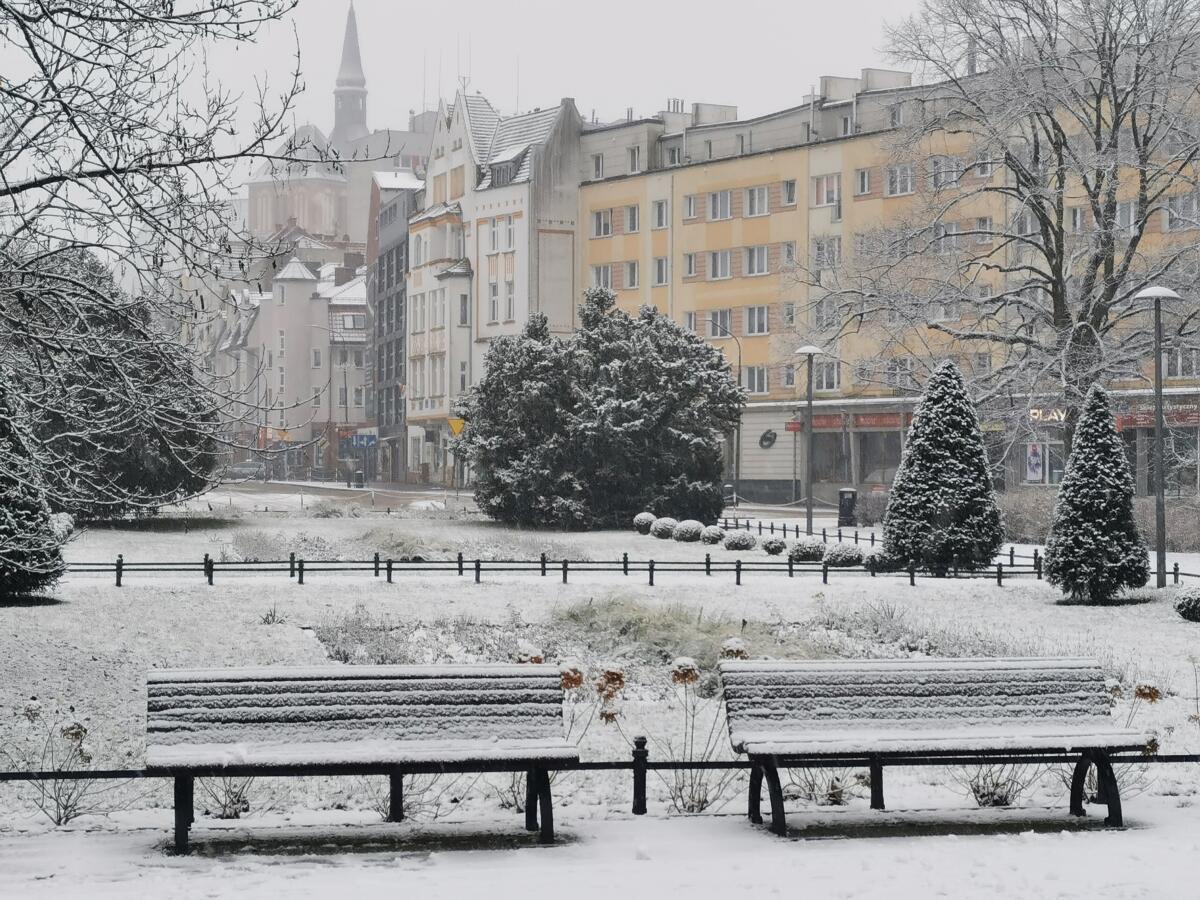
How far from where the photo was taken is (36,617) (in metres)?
24.4

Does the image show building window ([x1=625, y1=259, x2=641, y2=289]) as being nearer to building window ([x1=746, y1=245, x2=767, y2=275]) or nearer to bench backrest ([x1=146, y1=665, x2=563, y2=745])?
building window ([x1=746, y1=245, x2=767, y2=275])

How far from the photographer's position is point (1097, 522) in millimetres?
27984

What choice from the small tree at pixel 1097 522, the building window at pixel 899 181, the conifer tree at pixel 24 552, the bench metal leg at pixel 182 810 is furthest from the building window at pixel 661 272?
the bench metal leg at pixel 182 810

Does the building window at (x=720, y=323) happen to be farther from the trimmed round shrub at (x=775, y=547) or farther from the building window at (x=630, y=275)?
the trimmed round shrub at (x=775, y=547)

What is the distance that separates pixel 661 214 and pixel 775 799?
66.9 metres

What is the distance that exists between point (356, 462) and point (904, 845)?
10261 centimetres

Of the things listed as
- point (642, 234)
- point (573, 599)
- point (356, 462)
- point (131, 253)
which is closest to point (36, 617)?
point (573, 599)

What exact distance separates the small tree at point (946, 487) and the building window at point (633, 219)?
153 ft

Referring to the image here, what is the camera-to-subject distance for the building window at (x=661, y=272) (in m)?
75.8

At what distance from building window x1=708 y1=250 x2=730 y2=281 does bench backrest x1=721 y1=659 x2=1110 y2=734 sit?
2466 inches

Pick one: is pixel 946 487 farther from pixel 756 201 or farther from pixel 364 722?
pixel 756 201

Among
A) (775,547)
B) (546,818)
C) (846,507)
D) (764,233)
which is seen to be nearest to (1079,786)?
(546,818)

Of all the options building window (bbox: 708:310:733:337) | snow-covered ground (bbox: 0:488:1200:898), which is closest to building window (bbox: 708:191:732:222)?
building window (bbox: 708:310:733:337)

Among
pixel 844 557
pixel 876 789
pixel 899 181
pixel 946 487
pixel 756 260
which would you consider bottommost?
pixel 876 789
